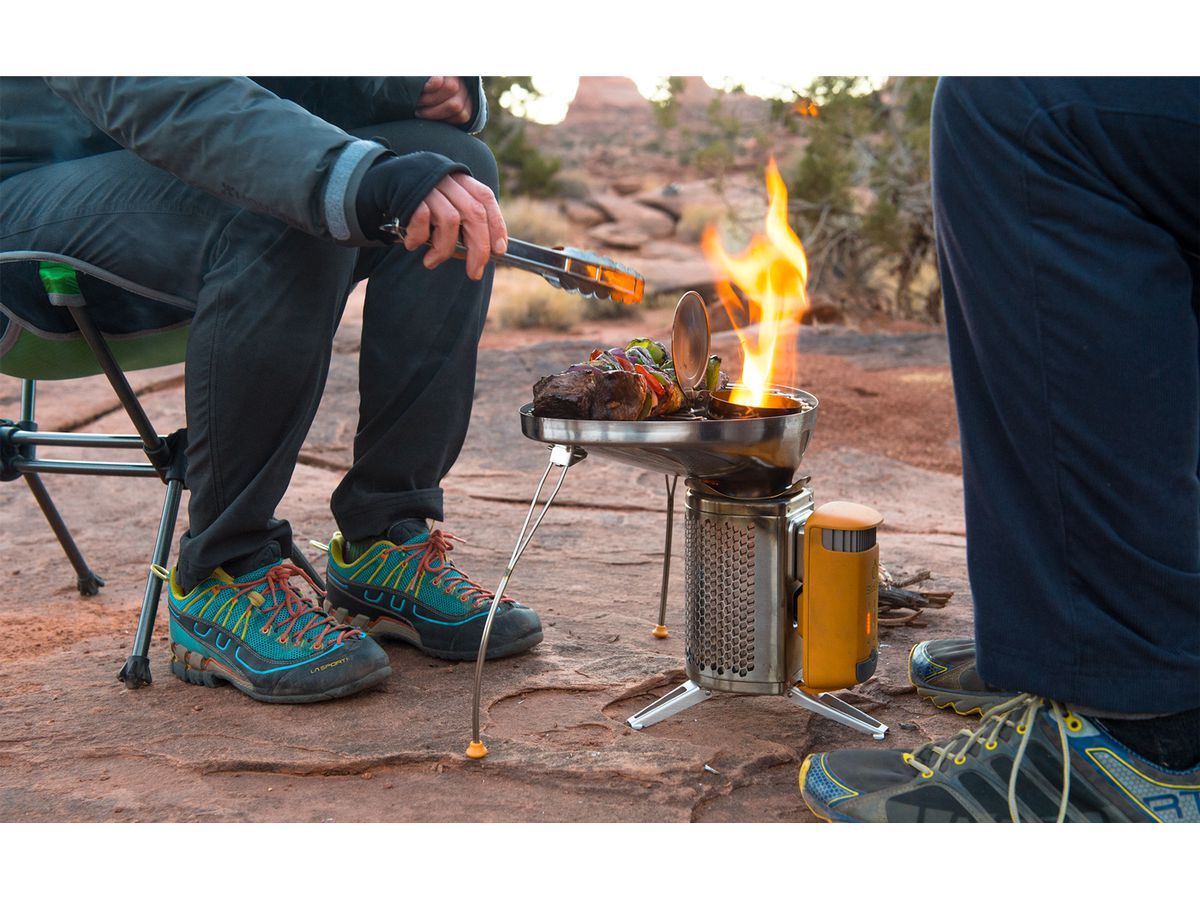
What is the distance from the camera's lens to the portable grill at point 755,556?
5.94 ft

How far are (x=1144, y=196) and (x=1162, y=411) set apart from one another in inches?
10.5

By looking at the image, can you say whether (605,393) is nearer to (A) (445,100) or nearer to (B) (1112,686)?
(B) (1112,686)

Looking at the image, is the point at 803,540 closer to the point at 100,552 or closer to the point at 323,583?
the point at 323,583

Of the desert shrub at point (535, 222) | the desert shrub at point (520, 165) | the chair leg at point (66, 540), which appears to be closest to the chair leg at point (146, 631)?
the chair leg at point (66, 540)

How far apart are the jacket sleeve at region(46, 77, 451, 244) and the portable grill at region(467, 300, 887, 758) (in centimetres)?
46

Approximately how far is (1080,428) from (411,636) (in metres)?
1.36

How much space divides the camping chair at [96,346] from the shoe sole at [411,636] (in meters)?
Result: 0.15

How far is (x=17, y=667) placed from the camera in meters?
2.33

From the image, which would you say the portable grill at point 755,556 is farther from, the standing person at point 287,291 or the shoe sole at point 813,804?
the standing person at point 287,291

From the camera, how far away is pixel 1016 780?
5.28 ft

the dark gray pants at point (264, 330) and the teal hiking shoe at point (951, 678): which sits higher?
the dark gray pants at point (264, 330)

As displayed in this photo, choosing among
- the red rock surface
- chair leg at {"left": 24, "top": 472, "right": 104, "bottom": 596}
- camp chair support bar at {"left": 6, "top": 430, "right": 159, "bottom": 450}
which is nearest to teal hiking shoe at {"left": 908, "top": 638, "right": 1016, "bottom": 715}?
the red rock surface

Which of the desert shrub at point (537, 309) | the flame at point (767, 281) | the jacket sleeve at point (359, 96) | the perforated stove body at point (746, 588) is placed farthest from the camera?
the desert shrub at point (537, 309)

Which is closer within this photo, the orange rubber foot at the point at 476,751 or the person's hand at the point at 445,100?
the orange rubber foot at the point at 476,751
